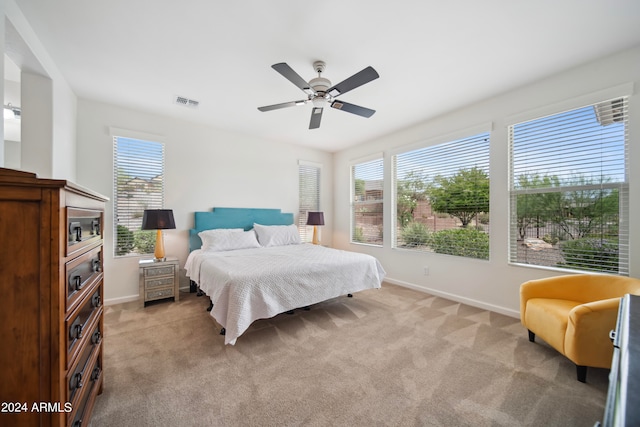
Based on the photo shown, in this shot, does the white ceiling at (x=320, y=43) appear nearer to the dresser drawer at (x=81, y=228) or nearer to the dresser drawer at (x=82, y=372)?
the dresser drawer at (x=81, y=228)

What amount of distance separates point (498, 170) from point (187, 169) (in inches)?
176

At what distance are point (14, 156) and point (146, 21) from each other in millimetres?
3093

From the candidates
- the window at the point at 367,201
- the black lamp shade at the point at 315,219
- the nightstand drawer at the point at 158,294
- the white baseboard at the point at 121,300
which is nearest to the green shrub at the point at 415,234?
the window at the point at 367,201

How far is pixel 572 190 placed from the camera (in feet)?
8.51

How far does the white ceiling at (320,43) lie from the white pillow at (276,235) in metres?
2.11

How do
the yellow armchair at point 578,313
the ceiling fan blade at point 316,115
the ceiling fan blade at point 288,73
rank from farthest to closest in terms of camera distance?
the ceiling fan blade at point 316,115
the ceiling fan blade at point 288,73
the yellow armchair at point 578,313

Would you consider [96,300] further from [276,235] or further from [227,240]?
[276,235]

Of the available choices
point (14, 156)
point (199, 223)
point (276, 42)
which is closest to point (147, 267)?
point (199, 223)

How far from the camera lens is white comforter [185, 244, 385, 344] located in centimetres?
218

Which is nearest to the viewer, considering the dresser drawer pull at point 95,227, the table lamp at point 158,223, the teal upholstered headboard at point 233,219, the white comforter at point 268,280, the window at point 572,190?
the dresser drawer pull at point 95,227

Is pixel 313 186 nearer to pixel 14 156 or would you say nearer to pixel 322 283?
pixel 322 283

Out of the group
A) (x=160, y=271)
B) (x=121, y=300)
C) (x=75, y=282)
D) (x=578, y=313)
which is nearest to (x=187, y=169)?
(x=160, y=271)

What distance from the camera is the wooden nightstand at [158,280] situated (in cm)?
320

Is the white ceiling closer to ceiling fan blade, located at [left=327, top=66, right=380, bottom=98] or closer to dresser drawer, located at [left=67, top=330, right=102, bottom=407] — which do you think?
ceiling fan blade, located at [left=327, top=66, right=380, bottom=98]
